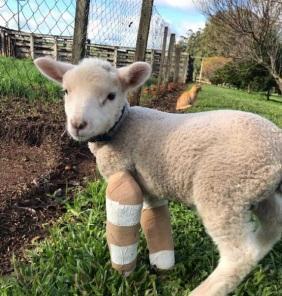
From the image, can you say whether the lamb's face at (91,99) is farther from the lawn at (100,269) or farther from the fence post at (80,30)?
the fence post at (80,30)

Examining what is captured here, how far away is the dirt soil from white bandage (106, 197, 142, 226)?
78 centimetres

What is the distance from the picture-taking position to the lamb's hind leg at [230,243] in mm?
2336

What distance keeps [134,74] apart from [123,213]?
0.71 metres

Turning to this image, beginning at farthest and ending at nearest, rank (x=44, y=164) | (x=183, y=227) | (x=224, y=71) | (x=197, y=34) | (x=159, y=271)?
(x=197, y=34)
(x=224, y=71)
(x=44, y=164)
(x=183, y=227)
(x=159, y=271)

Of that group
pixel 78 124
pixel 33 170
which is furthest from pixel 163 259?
pixel 33 170

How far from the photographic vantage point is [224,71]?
38812 millimetres

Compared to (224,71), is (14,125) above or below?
above

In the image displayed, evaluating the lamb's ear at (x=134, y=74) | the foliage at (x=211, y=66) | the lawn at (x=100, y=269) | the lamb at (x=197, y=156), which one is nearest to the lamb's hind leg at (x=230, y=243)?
the lamb at (x=197, y=156)

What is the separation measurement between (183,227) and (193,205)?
0.97m

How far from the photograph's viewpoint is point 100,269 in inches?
106

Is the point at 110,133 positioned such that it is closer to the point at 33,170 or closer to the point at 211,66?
the point at 33,170

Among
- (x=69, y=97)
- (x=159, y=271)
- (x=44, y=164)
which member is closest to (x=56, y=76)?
(x=69, y=97)

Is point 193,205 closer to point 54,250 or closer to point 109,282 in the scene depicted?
point 109,282

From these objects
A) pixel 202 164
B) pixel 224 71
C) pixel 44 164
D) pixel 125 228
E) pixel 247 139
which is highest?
pixel 247 139
